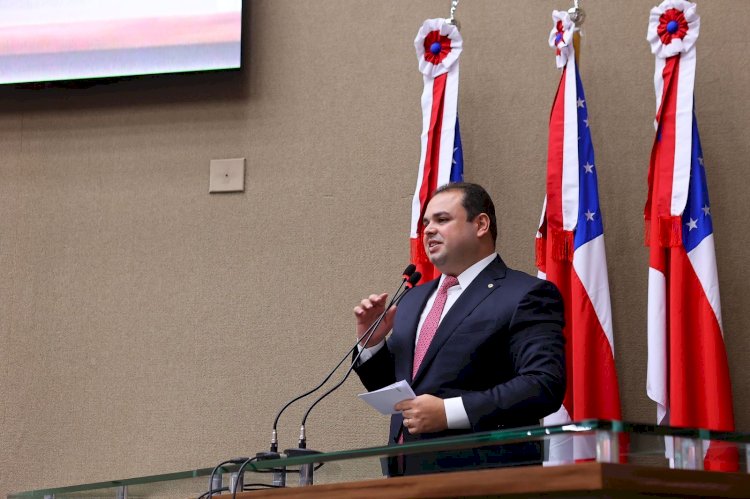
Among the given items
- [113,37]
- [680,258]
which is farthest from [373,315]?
[113,37]

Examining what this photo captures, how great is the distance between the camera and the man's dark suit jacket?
2586 millimetres

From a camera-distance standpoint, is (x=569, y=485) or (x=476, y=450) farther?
(x=476, y=450)

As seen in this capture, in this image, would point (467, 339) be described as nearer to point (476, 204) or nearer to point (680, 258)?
point (476, 204)

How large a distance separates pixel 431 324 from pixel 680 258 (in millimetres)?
1167

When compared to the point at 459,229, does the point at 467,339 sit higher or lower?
lower

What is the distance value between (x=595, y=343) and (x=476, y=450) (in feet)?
7.01

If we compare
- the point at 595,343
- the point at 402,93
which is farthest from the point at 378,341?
the point at 402,93

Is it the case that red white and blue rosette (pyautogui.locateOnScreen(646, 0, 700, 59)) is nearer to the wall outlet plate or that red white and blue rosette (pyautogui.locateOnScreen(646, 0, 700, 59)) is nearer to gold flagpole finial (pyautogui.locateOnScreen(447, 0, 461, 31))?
gold flagpole finial (pyautogui.locateOnScreen(447, 0, 461, 31))

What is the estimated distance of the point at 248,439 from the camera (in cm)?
437

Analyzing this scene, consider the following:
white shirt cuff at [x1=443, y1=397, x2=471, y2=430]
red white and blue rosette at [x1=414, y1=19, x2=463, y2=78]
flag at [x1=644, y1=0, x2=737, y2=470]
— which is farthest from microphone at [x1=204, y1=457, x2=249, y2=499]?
red white and blue rosette at [x1=414, y1=19, x2=463, y2=78]

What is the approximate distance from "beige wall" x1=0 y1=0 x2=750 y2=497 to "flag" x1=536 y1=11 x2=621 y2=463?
321 millimetres

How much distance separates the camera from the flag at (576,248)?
3721mm

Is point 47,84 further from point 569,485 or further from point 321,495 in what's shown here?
point 569,485

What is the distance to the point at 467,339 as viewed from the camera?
114 inches
